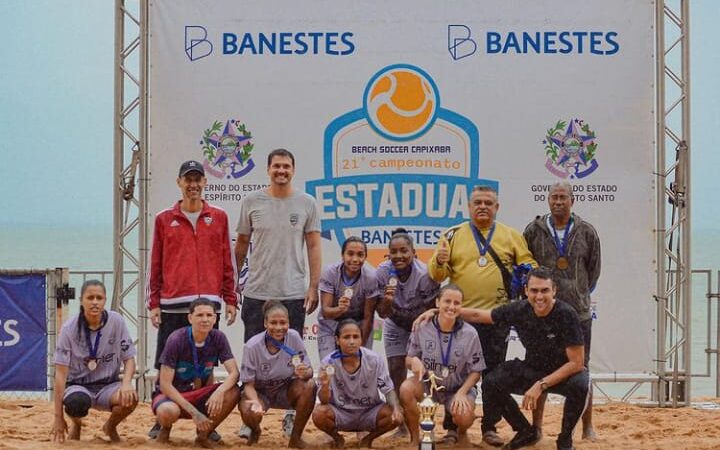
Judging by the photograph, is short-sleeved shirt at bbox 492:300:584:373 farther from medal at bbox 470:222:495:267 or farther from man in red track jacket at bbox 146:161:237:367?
man in red track jacket at bbox 146:161:237:367

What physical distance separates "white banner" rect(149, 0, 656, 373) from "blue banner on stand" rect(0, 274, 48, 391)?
1.12m

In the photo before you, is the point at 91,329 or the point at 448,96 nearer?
the point at 91,329

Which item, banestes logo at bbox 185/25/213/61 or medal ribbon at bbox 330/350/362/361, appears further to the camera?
banestes logo at bbox 185/25/213/61

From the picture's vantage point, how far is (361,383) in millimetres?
6984

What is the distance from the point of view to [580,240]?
7.34 m

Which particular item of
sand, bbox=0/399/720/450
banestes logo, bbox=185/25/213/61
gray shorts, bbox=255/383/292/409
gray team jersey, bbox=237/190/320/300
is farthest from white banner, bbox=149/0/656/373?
gray shorts, bbox=255/383/292/409

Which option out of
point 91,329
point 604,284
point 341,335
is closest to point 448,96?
point 604,284

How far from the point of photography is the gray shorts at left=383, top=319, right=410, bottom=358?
7.43m

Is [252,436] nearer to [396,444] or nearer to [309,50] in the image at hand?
[396,444]

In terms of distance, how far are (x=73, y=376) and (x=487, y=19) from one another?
4.08m

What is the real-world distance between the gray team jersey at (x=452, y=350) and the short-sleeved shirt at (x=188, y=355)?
1.16 m

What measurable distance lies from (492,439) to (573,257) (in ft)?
4.01

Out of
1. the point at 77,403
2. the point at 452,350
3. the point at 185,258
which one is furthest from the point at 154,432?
the point at 452,350

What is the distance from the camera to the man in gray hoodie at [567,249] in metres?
7.29
